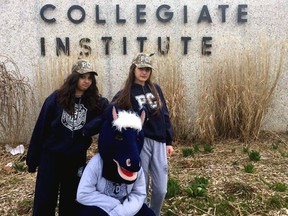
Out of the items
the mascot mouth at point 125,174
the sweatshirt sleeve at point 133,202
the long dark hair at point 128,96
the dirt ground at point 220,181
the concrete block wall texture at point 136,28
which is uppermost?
the concrete block wall texture at point 136,28

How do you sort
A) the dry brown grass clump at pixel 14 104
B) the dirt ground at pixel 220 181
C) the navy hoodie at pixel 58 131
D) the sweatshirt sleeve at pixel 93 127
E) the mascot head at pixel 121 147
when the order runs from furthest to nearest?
the dry brown grass clump at pixel 14 104
the dirt ground at pixel 220 181
the navy hoodie at pixel 58 131
the sweatshirt sleeve at pixel 93 127
the mascot head at pixel 121 147

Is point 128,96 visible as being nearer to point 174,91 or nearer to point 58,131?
point 58,131

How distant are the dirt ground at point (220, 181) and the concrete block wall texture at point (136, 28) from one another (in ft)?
4.78

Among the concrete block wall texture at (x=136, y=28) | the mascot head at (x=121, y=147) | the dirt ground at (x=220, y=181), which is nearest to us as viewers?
the mascot head at (x=121, y=147)

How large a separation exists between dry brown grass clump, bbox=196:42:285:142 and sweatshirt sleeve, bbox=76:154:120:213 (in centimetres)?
291

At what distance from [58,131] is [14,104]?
2.72 metres

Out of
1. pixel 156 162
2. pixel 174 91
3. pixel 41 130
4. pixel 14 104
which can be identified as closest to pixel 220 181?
pixel 156 162

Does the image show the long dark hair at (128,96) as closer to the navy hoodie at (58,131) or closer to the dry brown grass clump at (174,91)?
the navy hoodie at (58,131)

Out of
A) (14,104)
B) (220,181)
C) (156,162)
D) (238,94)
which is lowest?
(220,181)

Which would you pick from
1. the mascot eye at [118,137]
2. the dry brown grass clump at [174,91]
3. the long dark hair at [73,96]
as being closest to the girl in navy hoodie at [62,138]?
the long dark hair at [73,96]

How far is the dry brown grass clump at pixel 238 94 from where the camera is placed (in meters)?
4.86

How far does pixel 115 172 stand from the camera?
213cm

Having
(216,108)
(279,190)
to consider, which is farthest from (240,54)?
(279,190)

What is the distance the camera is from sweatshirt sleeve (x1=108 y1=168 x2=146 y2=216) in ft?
6.91
